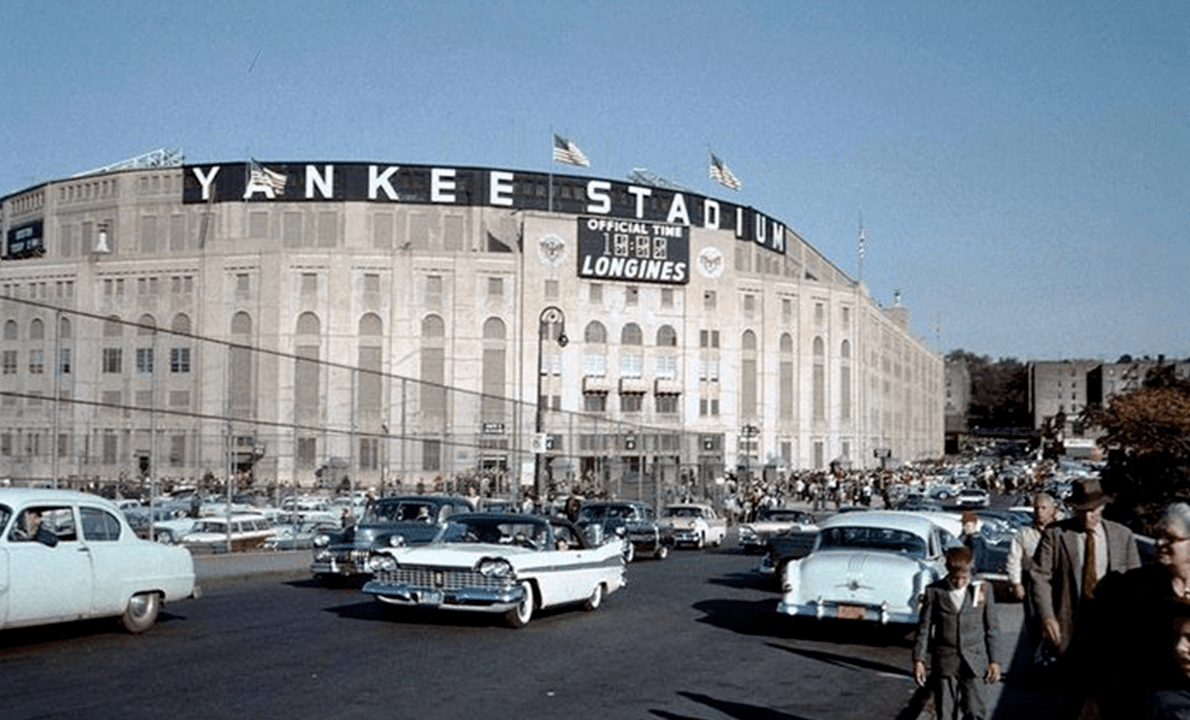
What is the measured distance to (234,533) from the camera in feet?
128

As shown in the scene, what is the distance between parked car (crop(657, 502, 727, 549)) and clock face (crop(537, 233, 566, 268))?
46022mm

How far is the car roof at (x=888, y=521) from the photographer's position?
62.6 feet

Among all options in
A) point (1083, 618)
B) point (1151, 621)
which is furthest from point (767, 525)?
point (1151, 621)

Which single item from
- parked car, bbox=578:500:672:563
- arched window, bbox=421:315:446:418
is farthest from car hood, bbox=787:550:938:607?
arched window, bbox=421:315:446:418

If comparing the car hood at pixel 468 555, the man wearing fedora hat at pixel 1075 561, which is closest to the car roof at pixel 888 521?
the car hood at pixel 468 555

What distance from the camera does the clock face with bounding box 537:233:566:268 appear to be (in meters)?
91.9

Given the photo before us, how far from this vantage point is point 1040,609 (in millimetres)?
9398

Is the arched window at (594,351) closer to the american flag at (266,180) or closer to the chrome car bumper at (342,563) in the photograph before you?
the american flag at (266,180)

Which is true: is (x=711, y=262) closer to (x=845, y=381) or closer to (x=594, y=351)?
(x=594, y=351)

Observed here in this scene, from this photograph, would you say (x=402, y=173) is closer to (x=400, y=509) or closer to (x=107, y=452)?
(x=107, y=452)

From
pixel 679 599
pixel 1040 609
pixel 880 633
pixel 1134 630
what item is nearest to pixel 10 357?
pixel 679 599

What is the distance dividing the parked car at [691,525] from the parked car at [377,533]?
1758 centimetres

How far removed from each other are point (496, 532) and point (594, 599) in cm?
229

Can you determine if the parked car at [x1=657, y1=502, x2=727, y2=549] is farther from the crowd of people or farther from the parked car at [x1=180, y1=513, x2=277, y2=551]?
the crowd of people
